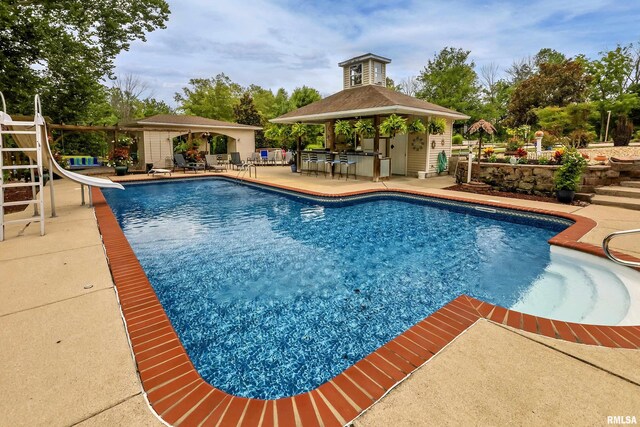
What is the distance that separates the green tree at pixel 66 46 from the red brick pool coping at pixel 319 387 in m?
14.8

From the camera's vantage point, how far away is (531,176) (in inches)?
368

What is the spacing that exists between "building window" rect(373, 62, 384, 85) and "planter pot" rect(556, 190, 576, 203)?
10463mm

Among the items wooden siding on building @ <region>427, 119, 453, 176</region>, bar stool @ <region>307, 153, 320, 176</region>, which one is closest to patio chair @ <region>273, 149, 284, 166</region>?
bar stool @ <region>307, 153, 320, 176</region>

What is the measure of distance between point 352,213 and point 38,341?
21.9ft

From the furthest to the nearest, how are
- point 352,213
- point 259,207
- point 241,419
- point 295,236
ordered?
point 259,207 < point 352,213 < point 295,236 < point 241,419

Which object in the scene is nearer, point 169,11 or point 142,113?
point 169,11

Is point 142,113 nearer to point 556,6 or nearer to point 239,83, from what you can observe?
point 239,83

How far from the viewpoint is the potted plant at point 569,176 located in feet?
25.8

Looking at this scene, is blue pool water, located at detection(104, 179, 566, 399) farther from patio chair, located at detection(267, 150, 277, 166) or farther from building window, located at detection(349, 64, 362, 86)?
patio chair, located at detection(267, 150, 277, 166)

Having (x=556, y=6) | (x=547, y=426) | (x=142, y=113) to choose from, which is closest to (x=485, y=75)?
(x=556, y=6)

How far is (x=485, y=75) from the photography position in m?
40.7

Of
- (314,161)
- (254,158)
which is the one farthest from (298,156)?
(254,158)

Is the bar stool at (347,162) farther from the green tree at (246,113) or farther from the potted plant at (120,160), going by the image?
the green tree at (246,113)

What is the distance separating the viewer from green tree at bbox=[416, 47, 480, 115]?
30.8m
